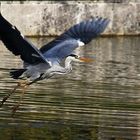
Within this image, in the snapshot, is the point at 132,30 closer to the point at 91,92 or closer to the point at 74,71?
the point at 74,71

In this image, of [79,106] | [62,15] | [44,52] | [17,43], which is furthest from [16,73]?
[62,15]

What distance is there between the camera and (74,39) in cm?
1441

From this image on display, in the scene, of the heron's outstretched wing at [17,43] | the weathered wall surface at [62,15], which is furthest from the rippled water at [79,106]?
the weathered wall surface at [62,15]

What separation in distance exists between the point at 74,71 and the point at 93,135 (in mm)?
9490

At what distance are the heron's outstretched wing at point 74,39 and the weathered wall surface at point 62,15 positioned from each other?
20079mm

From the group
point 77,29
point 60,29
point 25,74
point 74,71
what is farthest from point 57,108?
point 60,29

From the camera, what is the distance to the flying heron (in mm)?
13000

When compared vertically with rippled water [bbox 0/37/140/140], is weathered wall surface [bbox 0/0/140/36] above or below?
below

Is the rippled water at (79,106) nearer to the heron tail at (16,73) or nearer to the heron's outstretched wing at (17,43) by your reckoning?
the heron tail at (16,73)

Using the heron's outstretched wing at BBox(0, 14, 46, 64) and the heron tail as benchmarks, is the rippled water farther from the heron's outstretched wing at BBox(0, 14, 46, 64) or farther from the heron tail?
the heron's outstretched wing at BBox(0, 14, 46, 64)

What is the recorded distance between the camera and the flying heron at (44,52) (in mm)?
13000

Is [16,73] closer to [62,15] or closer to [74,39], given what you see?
[74,39]

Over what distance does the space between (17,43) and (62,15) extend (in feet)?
75.2

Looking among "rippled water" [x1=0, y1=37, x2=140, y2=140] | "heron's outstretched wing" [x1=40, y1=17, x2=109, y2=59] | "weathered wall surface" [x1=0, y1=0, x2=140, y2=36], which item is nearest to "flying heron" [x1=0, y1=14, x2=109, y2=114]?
"heron's outstretched wing" [x1=40, y1=17, x2=109, y2=59]
